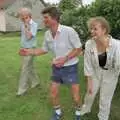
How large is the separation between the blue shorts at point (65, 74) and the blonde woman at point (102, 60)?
16.5 inches

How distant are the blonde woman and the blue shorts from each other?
1.38 feet

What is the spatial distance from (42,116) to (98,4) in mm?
2794

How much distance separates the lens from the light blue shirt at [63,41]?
6.46 metres

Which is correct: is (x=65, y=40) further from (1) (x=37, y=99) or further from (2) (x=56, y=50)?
(1) (x=37, y=99)

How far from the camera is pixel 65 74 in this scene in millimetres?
6668

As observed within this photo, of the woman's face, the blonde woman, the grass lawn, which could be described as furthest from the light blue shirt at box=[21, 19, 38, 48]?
the woman's face

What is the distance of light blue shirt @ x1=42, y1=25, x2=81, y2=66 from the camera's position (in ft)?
21.2

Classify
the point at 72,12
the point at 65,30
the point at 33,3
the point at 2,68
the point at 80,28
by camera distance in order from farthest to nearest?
the point at 33,3 → the point at 2,68 → the point at 72,12 → the point at 80,28 → the point at 65,30

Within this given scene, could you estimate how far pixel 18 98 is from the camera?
873 cm

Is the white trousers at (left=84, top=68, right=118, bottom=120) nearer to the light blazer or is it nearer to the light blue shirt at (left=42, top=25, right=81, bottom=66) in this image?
the light blazer

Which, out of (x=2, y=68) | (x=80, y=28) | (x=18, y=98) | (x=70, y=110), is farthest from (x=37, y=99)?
(x=2, y=68)

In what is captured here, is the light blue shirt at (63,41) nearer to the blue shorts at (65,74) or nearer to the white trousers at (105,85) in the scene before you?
the blue shorts at (65,74)

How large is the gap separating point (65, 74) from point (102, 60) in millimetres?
817

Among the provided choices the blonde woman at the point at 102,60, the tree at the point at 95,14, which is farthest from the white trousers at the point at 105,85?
the tree at the point at 95,14
